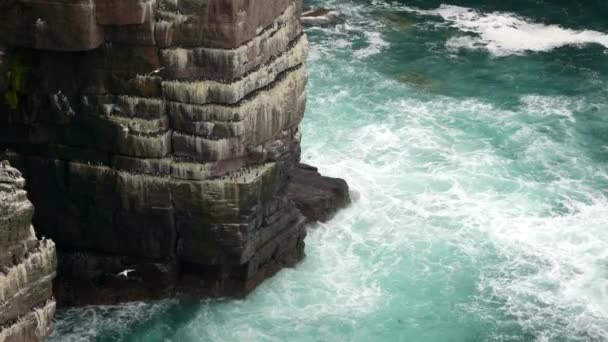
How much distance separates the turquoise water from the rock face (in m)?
8.84

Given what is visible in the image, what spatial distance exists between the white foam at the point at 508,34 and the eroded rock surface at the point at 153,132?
25620mm

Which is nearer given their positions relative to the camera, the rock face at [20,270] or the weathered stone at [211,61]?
the rock face at [20,270]

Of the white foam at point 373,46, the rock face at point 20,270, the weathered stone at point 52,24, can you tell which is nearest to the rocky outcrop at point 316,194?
Result: the weathered stone at point 52,24

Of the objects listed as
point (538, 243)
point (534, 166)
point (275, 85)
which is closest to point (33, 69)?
point (275, 85)

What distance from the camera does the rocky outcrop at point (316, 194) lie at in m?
40.2

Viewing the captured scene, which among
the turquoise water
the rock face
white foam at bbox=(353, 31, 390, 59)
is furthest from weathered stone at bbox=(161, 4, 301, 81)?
white foam at bbox=(353, 31, 390, 59)

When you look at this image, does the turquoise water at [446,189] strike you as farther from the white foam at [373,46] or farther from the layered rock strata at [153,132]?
the layered rock strata at [153,132]

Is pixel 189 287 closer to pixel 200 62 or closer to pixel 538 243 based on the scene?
pixel 200 62

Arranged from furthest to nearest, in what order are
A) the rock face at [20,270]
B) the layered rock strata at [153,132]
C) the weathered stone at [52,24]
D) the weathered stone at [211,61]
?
the weathered stone at [211,61]
the layered rock strata at [153,132]
the weathered stone at [52,24]
the rock face at [20,270]

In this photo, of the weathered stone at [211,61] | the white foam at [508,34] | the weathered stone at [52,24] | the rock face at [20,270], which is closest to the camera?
the rock face at [20,270]

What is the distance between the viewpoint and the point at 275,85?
33594 mm

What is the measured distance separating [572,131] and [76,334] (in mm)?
27730

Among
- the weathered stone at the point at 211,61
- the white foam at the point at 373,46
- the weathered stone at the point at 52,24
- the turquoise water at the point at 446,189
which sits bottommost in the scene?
the turquoise water at the point at 446,189

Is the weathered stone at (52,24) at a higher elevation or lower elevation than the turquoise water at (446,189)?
higher
